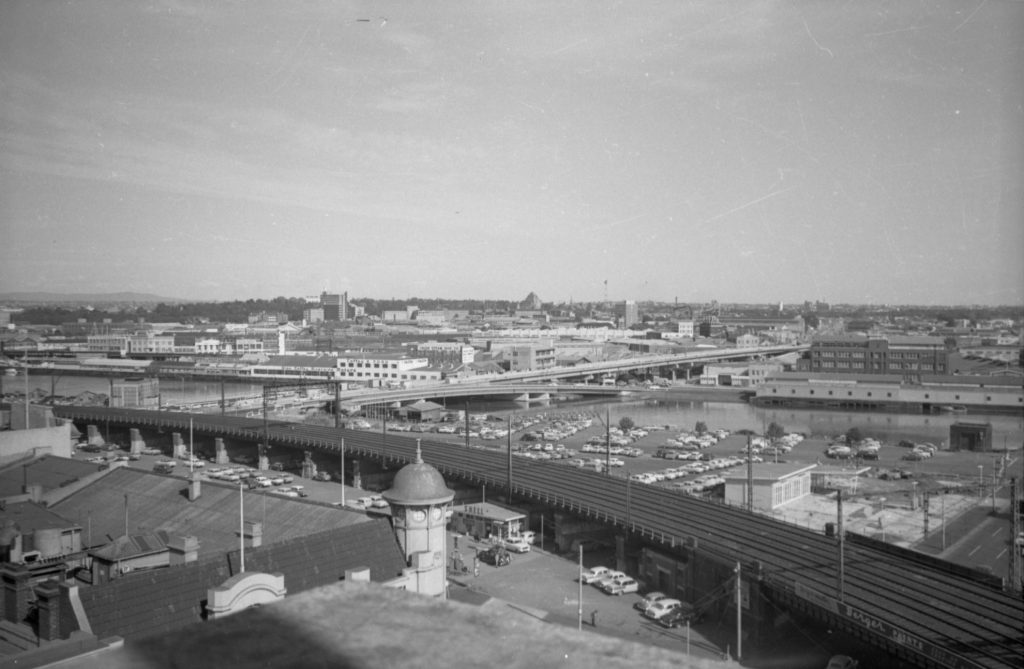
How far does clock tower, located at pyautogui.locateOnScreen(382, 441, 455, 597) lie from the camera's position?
537cm

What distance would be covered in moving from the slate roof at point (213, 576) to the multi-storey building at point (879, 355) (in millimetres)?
A: 27426

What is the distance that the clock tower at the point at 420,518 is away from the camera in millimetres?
5371

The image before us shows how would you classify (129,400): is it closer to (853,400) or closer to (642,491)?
(642,491)

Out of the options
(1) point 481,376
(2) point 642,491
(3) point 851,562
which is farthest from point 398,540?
(1) point 481,376

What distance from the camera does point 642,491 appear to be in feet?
33.2

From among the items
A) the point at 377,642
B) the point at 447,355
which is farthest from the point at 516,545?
the point at 447,355

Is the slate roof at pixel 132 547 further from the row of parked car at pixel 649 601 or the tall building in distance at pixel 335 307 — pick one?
the tall building in distance at pixel 335 307

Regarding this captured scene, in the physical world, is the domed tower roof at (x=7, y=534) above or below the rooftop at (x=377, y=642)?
below

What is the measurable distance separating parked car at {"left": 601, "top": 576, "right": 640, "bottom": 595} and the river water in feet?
36.0

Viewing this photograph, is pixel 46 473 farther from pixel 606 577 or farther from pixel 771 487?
pixel 771 487

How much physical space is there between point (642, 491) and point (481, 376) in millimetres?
22163

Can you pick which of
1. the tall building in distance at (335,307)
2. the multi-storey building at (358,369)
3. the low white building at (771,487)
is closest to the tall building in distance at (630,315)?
the tall building in distance at (335,307)

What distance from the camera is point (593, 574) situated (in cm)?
758

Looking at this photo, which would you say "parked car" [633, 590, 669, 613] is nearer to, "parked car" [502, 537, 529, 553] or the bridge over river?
the bridge over river
